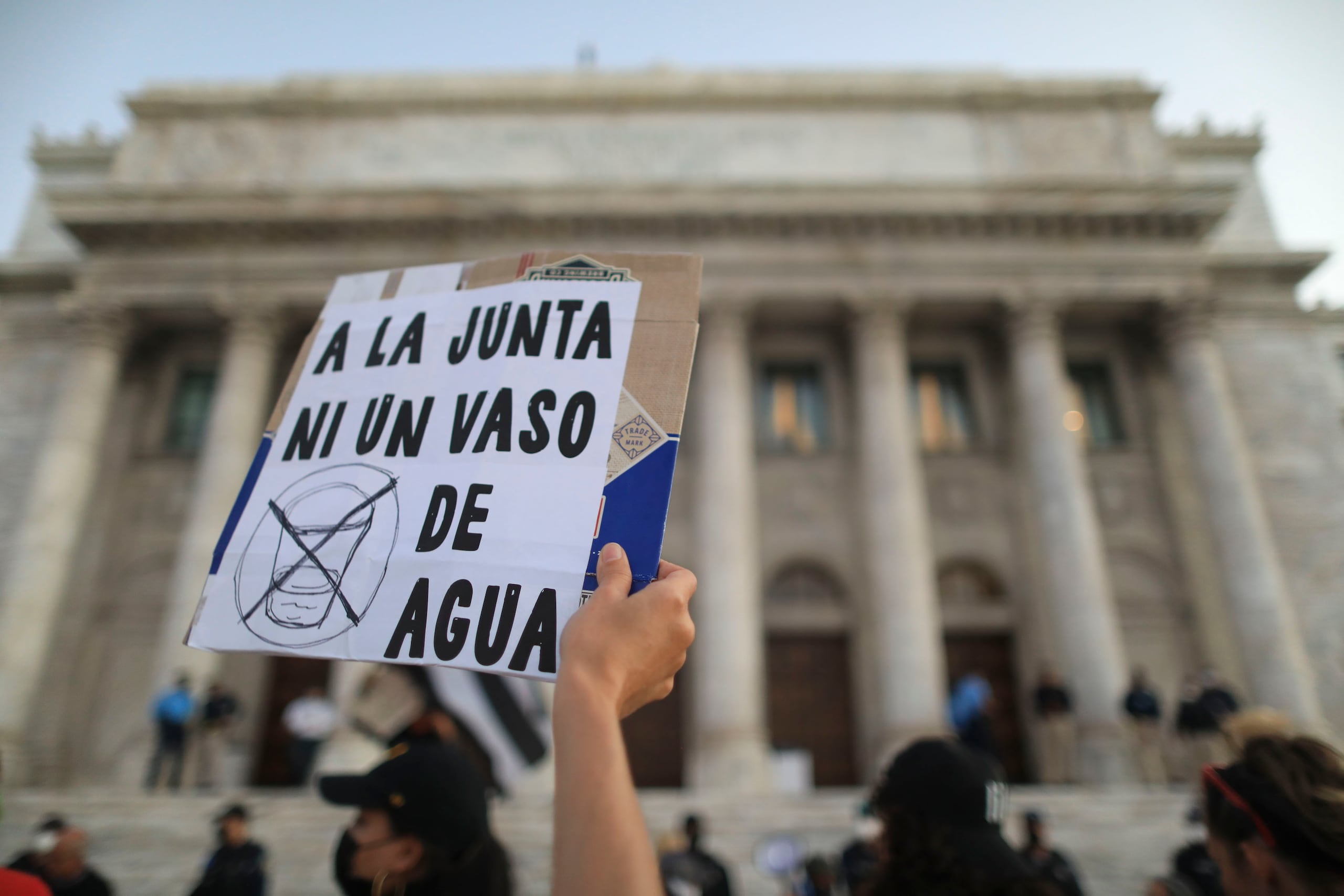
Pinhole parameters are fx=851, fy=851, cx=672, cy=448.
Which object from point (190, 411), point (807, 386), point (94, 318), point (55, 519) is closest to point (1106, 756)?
point (807, 386)

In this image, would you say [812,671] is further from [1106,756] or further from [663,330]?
[663,330]

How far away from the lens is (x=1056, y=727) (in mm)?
15805

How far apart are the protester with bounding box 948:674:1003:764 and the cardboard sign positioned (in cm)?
1367

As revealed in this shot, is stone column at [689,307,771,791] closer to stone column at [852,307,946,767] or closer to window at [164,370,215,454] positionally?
stone column at [852,307,946,767]

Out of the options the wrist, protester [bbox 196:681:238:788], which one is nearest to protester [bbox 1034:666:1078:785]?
protester [bbox 196:681:238:788]

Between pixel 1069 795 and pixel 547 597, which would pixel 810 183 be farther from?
pixel 547 597

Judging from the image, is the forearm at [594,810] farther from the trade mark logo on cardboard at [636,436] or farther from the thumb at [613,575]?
the trade mark logo on cardboard at [636,436]

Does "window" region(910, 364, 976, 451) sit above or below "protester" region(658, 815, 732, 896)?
above

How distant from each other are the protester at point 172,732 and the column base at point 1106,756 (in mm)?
15795

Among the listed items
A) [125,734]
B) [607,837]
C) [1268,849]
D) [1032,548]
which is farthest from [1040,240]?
[125,734]

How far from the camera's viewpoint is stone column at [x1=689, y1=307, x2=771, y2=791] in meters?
15.7

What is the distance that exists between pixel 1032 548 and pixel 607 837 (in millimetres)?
20159

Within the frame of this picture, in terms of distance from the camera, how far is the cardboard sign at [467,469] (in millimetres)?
2090

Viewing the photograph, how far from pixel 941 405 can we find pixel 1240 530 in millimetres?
6747
